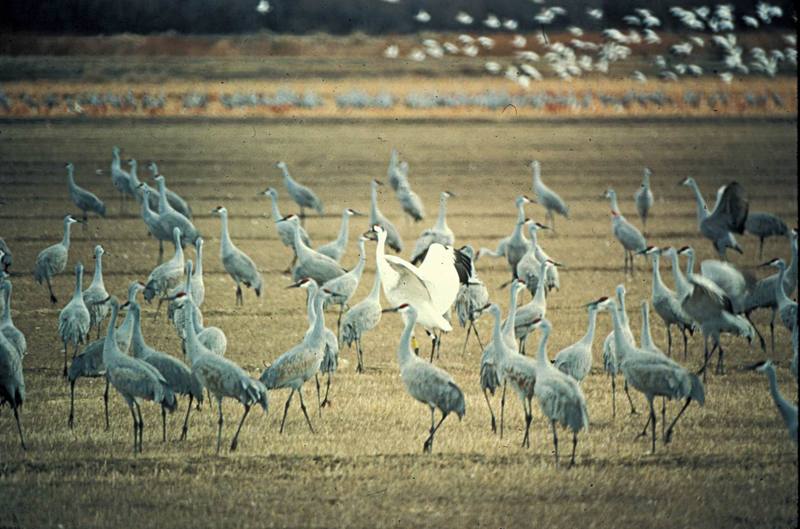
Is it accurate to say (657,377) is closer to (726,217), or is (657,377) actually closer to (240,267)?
(240,267)

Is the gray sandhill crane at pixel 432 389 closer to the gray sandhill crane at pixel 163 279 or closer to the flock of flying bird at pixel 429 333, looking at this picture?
the flock of flying bird at pixel 429 333

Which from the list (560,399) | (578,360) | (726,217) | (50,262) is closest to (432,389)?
(560,399)

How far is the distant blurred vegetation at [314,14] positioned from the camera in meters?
35.2

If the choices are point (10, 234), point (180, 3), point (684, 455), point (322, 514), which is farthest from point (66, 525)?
point (180, 3)

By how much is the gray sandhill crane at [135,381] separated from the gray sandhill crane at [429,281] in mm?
2698

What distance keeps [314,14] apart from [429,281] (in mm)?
46180

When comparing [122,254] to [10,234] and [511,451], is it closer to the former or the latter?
[10,234]

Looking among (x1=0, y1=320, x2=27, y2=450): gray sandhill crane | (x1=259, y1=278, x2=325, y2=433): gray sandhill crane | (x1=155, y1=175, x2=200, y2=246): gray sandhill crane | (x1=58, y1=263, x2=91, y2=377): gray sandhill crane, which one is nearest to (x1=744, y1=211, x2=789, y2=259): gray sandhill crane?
(x1=155, y1=175, x2=200, y2=246): gray sandhill crane

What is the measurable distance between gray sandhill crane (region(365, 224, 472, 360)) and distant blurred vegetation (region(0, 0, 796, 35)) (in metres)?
24.3

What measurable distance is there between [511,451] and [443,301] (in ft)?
8.77

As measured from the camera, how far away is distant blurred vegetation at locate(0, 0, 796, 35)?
35.2 meters

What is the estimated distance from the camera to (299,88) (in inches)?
2889

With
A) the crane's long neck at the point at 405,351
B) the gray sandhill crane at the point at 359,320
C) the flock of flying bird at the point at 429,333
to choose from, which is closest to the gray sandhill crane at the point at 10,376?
the flock of flying bird at the point at 429,333

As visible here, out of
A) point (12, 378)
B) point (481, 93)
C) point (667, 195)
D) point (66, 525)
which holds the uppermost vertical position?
point (481, 93)
